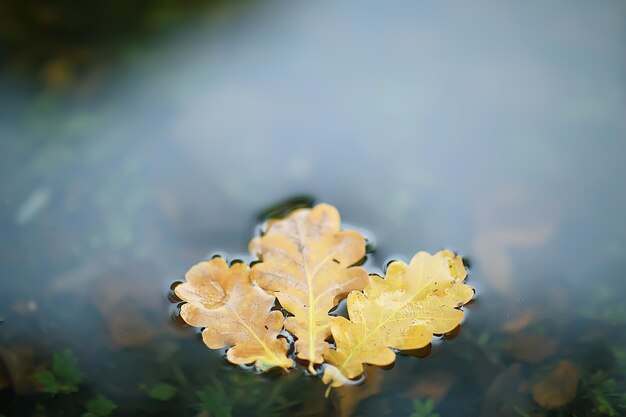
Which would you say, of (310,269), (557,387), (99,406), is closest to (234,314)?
(310,269)

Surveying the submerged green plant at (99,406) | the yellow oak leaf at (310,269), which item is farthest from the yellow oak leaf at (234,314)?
the submerged green plant at (99,406)

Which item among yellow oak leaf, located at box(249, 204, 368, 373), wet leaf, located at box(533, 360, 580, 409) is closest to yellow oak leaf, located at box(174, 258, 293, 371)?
yellow oak leaf, located at box(249, 204, 368, 373)

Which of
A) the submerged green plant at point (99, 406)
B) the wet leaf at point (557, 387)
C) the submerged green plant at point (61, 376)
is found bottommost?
the wet leaf at point (557, 387)

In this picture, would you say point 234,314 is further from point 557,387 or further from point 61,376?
point 557,387

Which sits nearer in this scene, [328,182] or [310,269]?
[310,269]

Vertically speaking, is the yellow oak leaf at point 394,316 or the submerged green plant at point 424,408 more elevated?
the yellow oak leaf at point 394,316

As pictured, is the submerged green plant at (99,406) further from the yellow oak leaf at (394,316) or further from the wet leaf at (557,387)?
the wet leaf at (557,387)

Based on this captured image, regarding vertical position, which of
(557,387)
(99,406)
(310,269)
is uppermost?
(310,269)
